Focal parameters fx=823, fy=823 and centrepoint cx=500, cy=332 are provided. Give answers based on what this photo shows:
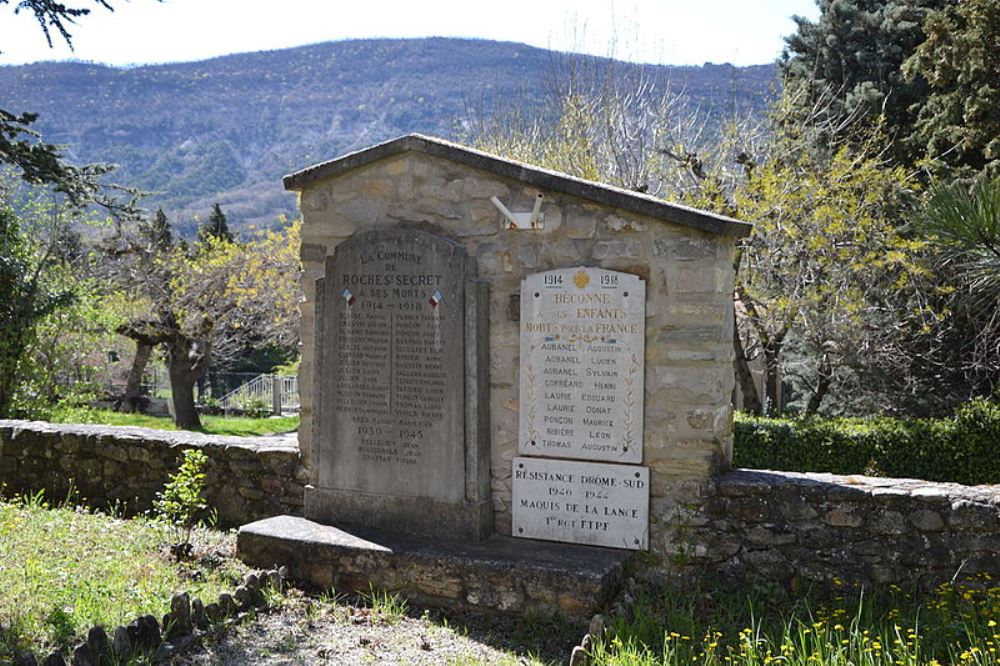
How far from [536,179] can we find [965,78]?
874 centimetres

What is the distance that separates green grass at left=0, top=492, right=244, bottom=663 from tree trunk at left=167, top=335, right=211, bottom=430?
419 inches

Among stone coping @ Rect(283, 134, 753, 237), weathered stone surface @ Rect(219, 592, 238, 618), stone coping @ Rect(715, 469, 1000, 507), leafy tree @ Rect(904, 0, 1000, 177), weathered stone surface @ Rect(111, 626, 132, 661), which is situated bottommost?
weathered stone surface @ Rect(219, 592, 238, 618)

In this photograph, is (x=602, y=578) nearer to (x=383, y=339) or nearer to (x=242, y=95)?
(x=383, y=339)

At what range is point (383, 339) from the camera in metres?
5.70

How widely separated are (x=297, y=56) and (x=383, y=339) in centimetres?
15884

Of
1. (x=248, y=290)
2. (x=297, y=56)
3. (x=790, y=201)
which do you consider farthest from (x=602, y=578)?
(x=297, y=56)

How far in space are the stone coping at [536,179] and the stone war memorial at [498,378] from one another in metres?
0.01

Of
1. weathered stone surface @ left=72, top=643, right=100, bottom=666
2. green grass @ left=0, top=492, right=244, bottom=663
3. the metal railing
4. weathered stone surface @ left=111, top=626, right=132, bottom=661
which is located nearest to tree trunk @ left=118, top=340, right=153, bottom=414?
the metal railing

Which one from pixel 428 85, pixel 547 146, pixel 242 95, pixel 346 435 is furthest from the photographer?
pixel 242 95

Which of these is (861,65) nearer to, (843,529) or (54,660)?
(843,529)

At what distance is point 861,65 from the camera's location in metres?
16.0

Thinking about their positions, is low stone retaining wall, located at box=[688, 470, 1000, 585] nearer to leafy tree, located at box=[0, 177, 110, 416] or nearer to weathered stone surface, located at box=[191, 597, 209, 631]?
weathered stone surface, located at box=[191, 597, 209, 631]

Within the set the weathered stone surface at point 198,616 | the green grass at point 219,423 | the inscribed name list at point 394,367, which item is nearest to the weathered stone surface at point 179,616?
the weathered stone surface at point 198,616

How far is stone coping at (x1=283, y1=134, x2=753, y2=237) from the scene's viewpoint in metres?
4.91
